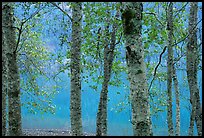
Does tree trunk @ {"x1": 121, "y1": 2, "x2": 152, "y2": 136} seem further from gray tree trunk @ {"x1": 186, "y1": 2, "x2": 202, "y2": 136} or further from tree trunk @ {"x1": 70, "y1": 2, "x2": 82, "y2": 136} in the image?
gray tree trunk @ {"x1": 186, "y1": 2, "x2": 202, "y2": 136}

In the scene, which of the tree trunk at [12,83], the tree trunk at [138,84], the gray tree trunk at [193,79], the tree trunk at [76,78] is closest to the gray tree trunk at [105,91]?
the gray tree trunk at [193,79]

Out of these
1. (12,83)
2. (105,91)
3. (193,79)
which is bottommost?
(12,83)

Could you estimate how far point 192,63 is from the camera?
1155 cm

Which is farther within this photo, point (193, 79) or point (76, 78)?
point (193, 79)

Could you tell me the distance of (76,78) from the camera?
30.2 ft

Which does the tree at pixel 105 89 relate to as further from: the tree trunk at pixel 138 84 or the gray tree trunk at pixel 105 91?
the tree trunk at pixel 138 84

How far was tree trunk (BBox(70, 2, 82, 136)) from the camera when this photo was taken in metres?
9.10

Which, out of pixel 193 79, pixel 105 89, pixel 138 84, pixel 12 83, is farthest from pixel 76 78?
pixel 105 89

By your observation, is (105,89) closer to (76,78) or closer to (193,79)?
(193,79)

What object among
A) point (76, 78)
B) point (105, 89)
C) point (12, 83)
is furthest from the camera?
point (105, 89)

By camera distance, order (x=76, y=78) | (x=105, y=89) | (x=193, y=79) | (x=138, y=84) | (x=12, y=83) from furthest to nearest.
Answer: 1. (x=105, y=89)
2. (x=193, y=79)
3. (x=76, y=78)
4. (x=12, y=83)
5. (x=138, y=84)

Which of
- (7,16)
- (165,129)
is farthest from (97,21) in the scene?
(165,129)

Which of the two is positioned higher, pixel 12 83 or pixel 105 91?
pixel 105 91

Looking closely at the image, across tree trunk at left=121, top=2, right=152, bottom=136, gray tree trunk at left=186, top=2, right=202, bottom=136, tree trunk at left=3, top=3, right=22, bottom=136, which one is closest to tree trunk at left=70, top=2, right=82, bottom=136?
tree trunk at left=3, top=3, right=22, bottom=136
